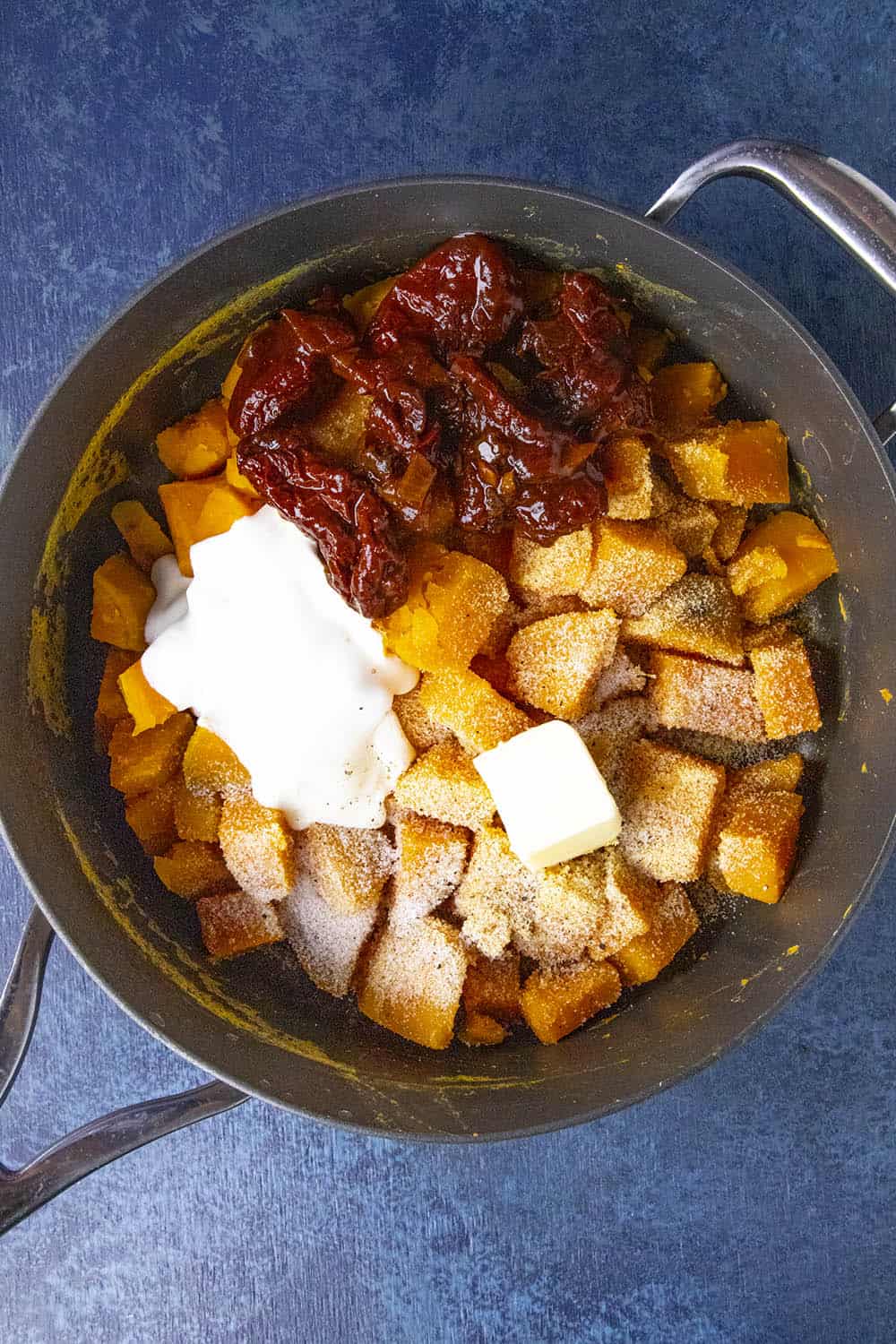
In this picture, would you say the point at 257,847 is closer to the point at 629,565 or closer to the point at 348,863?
the point at 348,863

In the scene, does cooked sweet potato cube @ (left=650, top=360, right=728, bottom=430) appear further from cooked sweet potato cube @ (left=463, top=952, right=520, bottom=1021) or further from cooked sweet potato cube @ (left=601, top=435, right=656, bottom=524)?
cooked sweet potato cube @ (left=463, top=952, right=520, bottom=1021)

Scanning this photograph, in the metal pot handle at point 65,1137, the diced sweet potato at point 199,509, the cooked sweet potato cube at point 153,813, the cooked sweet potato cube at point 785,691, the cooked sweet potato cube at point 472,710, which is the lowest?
the metal pot handle at point 65,1137

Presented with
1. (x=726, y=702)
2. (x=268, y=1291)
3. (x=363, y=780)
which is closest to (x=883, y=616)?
(x=726, y=702)

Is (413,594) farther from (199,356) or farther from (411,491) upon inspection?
(199,356)

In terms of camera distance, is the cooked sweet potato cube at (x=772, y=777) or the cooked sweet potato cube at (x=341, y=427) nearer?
the cooked sweet potato cube at (x=341, y=427)

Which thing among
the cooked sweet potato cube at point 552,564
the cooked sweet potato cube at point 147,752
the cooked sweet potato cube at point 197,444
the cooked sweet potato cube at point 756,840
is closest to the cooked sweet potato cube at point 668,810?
the cooked sweet potato cube at point 756,840

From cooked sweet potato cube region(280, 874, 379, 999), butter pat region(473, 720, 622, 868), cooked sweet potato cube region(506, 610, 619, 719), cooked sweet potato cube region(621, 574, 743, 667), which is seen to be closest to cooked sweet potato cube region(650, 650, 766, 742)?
cooked sweet potato cube region(621, 574, 743, 667)

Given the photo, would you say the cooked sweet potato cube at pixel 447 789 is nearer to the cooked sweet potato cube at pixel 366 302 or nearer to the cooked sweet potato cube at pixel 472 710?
the cooked sweet potato cube at pixel 472 710

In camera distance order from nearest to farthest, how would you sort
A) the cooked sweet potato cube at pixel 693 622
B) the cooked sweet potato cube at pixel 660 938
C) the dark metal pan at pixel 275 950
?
the dark metal pan at pixel 275 950 → the cooked sweet potato cube at pixel 693 622 → the cooked sweet potato cube at pixel 660 938
